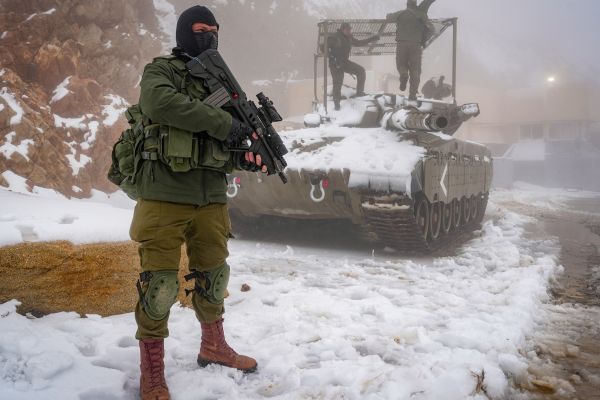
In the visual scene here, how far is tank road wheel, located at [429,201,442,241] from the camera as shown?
728 centimetres

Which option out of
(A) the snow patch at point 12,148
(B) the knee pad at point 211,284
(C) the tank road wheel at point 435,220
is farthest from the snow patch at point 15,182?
(B) the knee pad at point 211,284

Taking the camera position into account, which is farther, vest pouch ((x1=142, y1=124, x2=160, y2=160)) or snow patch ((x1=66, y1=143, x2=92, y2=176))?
snow patch ((x1=66, y1=143, x2=92, y2=176))

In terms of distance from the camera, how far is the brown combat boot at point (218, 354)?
2.61 meters

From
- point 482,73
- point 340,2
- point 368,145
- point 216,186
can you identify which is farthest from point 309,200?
point 482,73

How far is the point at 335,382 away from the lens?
8.39 ft

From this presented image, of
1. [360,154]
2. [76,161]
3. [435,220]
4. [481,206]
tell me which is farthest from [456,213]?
[76,161]

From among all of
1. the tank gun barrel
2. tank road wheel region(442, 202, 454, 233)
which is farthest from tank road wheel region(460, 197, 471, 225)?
the tank gun barrel

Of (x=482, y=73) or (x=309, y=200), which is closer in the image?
(x=309, y=200)

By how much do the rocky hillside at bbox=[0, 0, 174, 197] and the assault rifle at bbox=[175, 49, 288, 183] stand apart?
8.05 m

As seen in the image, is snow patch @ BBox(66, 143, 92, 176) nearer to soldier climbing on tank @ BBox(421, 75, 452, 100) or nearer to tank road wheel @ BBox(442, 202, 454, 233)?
soldier climbing on tank @ BBox(421, 75, 452, 100)

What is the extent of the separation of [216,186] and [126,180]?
448 mm

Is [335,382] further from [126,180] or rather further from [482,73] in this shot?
[482,73]

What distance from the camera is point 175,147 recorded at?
89.6 inches

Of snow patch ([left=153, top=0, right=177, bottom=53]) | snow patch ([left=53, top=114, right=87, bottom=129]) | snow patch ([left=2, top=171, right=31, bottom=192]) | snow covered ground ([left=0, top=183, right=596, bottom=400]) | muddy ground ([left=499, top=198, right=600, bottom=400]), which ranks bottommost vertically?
muddy ground ([left=499, top=198, right=600, bottom=400])
